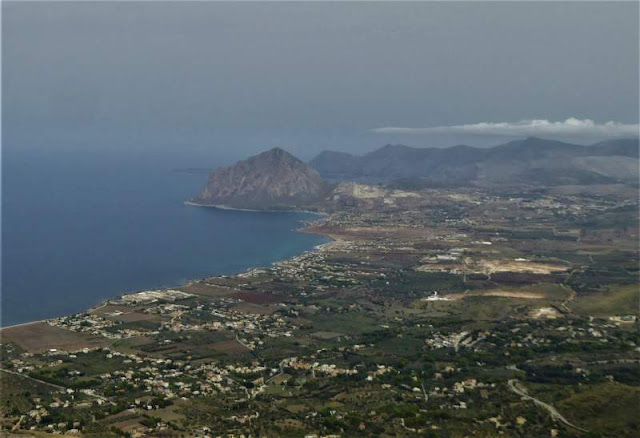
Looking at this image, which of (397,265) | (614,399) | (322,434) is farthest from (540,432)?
(397,265)

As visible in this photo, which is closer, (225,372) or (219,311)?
(225,372)

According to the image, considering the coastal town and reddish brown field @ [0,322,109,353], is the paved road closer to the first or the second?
the coastal town

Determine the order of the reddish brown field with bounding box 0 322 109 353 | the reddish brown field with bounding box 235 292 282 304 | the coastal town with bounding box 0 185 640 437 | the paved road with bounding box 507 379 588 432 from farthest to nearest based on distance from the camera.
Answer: the reddish brown field with bounding box 235 292 282 304, the reddish brown field with bounding box 0 322 109 353, the coastal town with bounding box 0 185 640 437, the paved road with bounding box 507 379 588 432

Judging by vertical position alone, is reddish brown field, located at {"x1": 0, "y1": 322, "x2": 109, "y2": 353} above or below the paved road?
below

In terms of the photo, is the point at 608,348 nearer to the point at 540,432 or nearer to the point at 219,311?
the point at 540,432

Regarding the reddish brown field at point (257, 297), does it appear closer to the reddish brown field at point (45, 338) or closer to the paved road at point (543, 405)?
the reddish brown field at point (45, 338)

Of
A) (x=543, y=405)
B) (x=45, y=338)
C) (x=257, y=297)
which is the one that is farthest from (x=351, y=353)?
(x=45, y=338)

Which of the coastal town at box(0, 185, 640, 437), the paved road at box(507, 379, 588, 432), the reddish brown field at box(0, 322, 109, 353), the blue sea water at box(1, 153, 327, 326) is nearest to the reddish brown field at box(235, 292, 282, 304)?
the coastal town at box(0, 185, 640, 437)

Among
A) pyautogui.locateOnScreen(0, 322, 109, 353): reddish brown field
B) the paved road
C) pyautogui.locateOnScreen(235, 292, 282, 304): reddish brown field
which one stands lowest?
pyautogui.locateOnScreen(0, 322, 109, 353): reddish brown field

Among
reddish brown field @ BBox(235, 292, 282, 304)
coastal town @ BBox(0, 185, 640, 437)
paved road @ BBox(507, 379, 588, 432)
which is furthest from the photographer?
reddish brown field @ BBox(235, 292, 282, 304)
